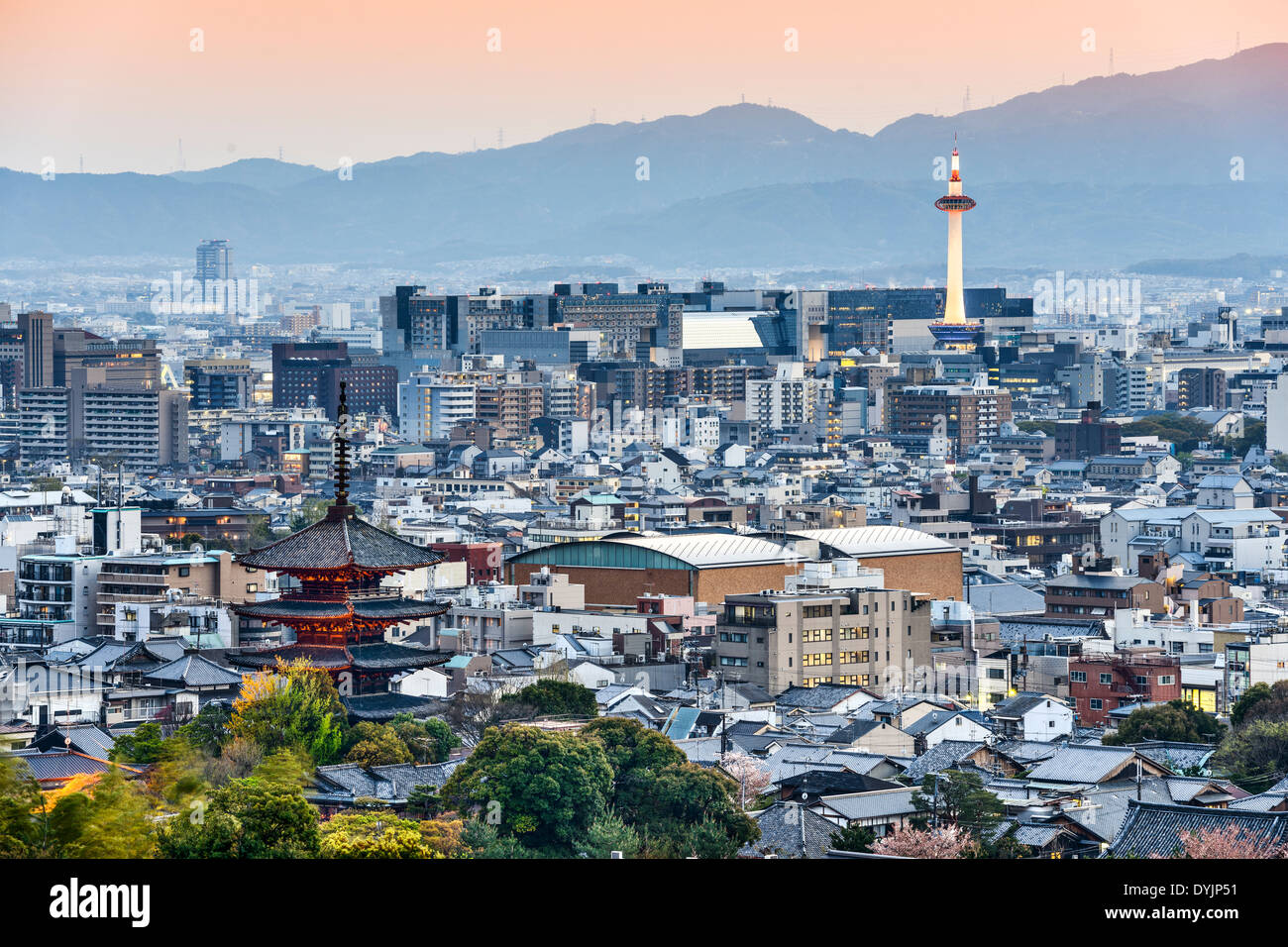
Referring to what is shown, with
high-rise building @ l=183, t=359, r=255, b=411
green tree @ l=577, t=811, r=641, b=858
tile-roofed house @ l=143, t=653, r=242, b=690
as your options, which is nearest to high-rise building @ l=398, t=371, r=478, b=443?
high-rise building @ l=183, t=359, r=255, b=411

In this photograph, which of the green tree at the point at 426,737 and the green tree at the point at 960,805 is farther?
the green tree at the point at 426,737

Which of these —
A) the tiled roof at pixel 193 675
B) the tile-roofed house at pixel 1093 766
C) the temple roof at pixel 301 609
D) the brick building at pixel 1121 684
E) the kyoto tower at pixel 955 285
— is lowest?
the brick building at pixel 1121 684

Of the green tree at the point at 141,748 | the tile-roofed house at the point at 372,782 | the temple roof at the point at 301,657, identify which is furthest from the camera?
the temple roof at the point at 301,657

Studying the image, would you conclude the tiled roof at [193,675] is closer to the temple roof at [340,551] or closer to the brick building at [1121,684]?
the temple roof at [340,551]

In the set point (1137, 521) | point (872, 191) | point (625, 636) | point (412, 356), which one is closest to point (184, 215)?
point (412, 356)

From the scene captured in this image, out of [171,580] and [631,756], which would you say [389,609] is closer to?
[631,756]

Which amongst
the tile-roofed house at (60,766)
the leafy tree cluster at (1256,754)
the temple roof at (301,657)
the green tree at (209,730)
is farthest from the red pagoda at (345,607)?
the leafy tree cluster at (1256,754)

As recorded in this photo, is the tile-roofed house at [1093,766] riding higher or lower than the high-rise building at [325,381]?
lower
